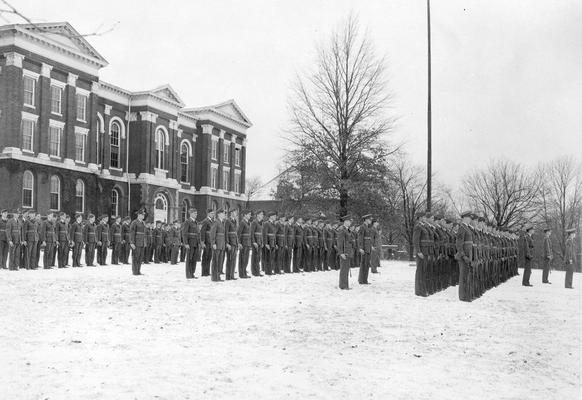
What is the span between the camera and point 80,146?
4125cm

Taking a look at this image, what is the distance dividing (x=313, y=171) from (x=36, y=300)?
21.5 meters

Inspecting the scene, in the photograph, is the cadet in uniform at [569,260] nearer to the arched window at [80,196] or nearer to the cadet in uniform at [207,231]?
the cadet in uniform at [207,231]

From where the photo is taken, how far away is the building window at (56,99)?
3847 centimetres

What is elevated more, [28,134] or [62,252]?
[28,134]

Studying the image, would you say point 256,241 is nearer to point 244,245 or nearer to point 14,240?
point 244,245

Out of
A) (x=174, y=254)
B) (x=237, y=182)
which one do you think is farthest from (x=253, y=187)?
(x=174, y=254)

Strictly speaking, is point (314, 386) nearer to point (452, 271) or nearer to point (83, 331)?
point (83, 331)

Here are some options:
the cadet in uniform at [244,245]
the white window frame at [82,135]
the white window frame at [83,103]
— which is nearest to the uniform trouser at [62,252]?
the cadet in uniform at [244,245]

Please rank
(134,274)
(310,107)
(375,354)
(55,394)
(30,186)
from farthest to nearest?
1. (30,186)
2. (310,107)
3. (134,274)
4. (375,354)
5. (55,394)

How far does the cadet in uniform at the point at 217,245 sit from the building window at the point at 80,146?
87.1 ft

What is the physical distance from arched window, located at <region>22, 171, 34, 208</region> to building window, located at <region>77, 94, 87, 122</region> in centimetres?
587

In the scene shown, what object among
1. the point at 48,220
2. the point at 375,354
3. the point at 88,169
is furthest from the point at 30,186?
the point at 375,354

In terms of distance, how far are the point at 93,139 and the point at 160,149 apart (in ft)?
30.5

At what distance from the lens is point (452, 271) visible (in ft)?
56.6
